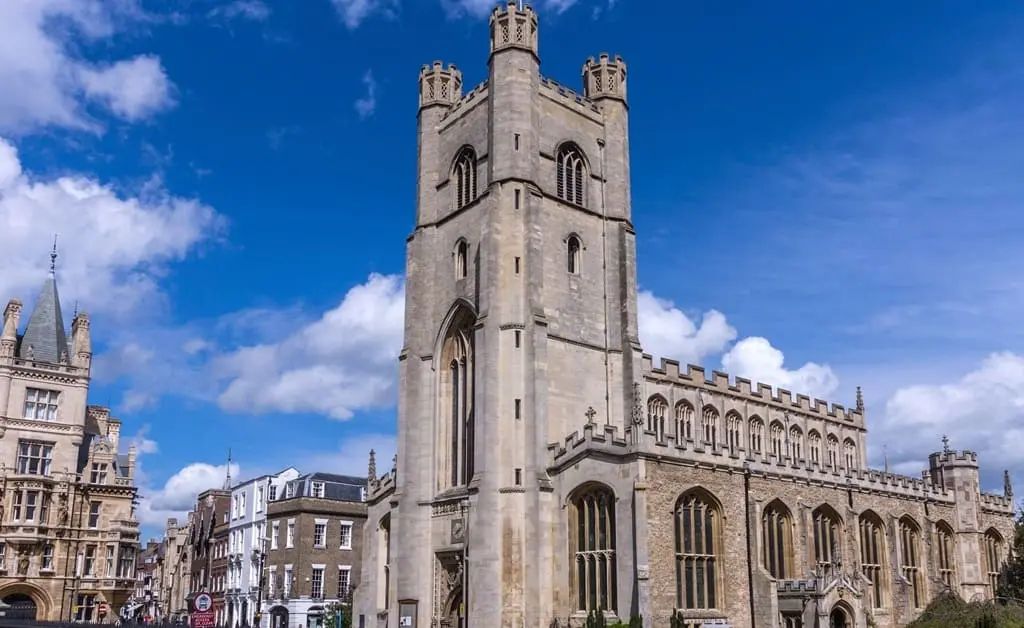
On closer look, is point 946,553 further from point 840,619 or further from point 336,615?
point 336,615

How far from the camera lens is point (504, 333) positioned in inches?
1688

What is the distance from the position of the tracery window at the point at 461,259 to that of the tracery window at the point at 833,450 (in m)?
29.9

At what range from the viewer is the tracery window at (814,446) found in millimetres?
61875

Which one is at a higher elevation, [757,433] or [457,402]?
[757,433]

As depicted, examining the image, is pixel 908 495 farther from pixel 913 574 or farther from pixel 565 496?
pixel 565 496

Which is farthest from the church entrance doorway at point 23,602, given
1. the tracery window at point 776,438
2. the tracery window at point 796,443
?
the tracery window at point 796,443

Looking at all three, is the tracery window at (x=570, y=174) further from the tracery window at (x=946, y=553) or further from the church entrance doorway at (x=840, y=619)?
the tracery window at (x=946, y=553)

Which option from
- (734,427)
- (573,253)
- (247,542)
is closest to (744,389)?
(734,427)

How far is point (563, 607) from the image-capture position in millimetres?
39656

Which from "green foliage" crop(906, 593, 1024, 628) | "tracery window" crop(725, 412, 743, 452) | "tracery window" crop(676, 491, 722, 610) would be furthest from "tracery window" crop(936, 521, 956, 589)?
"tracery window" crop(676, 491, 722, 610)

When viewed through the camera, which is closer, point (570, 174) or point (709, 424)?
point (570, 174)

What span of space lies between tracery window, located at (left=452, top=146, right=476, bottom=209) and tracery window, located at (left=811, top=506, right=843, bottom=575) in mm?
22058

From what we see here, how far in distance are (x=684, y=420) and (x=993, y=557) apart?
2174 cm

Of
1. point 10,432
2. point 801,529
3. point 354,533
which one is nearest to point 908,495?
point 801,529
